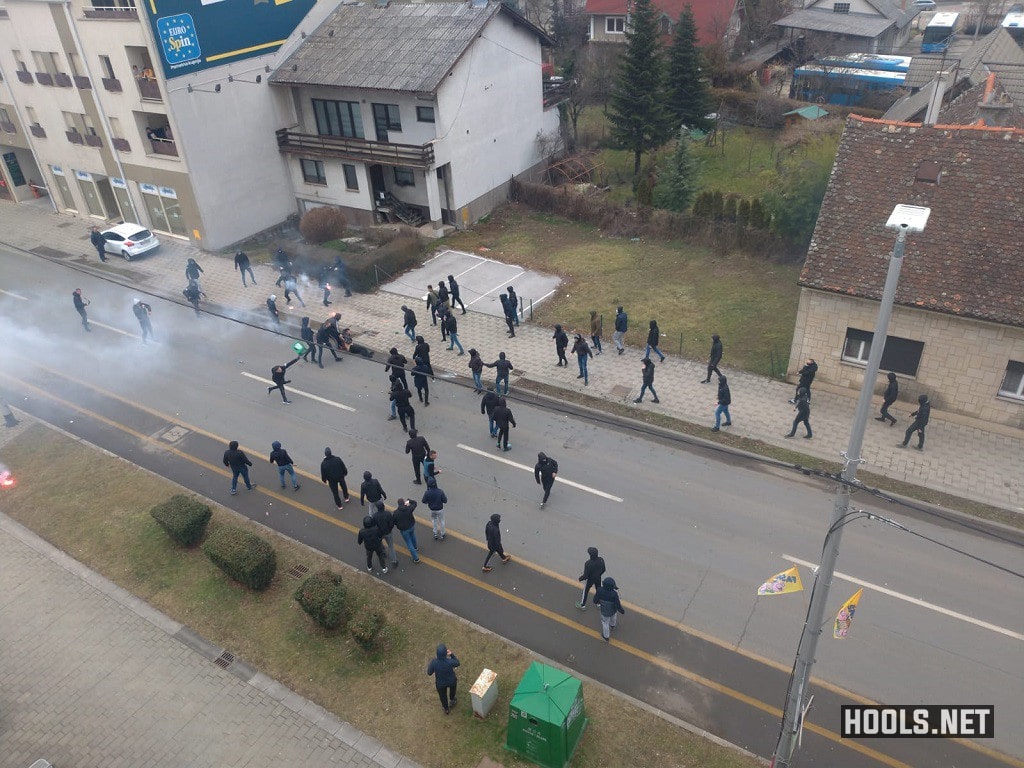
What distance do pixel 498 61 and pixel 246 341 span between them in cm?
1665

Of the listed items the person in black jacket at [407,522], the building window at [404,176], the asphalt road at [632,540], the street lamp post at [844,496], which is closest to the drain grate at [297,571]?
the asphalt road at [632,540]

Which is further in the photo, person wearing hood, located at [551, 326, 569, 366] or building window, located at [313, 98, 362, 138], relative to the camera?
building window, located at [313, 98, 362, 138]

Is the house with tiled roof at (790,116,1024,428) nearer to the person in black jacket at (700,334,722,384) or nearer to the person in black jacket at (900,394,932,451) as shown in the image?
the person in black jacket at (900,394,932,451)

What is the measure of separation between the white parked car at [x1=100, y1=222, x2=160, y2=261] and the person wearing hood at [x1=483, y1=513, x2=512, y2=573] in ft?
77.6

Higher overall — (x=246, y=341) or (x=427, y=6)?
(x=427, y=6)

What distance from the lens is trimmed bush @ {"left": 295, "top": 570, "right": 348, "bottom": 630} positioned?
1195 centimetres

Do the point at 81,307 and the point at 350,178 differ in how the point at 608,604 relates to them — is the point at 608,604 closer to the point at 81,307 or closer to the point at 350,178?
the point at 81,307

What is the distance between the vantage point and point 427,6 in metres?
30.7

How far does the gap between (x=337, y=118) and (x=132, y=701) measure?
2601cm

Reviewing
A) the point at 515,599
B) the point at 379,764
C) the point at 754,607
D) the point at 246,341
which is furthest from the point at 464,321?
the point at 379,764

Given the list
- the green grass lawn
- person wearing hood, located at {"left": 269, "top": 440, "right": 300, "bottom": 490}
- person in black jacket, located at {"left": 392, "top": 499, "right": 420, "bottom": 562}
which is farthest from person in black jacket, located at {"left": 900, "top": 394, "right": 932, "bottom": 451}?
person wearing hood, located at {"left": 269, "top": 440, "right": 300, "bottom": 490}

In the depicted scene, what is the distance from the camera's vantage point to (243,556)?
1292cm

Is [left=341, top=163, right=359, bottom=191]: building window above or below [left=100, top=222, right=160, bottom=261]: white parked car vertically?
above

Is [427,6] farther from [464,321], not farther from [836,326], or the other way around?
[836,326]
